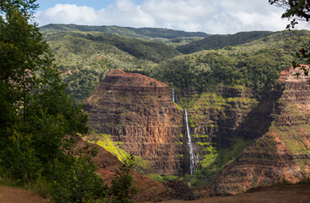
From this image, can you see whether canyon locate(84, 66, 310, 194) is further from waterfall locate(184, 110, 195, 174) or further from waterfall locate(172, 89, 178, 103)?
waterfall locate(172, 89, 178, 103)

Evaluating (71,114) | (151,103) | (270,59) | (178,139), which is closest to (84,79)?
(151,103)

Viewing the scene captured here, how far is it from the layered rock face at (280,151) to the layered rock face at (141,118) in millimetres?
35021

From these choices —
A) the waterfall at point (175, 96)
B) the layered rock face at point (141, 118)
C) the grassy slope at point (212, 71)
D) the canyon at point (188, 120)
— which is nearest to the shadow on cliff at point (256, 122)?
the canyon at point (188, 120)

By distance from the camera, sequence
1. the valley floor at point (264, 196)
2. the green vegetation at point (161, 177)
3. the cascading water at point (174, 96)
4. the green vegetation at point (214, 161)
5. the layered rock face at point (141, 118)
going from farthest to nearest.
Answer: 1. the cascading water at point (174, 96)
2. the layered rock face at point (141, 118)
3. the green vegetation at point (161, 177)
4. the green vegetation at point (214, 161)
5. the valley floor at point (264, 196)

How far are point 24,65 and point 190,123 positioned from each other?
115941 mm

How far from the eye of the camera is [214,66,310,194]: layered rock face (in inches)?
3440

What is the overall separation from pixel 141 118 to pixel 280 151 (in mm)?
59545

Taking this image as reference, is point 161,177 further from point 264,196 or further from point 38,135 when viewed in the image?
point 38,135

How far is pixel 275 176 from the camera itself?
86688 millimetres

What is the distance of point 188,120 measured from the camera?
433 ft

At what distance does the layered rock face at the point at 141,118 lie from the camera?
125m

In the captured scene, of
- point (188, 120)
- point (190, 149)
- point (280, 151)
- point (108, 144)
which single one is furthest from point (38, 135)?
point (188, 120)

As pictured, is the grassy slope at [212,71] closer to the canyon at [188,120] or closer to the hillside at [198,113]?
the hillside at [198,113]

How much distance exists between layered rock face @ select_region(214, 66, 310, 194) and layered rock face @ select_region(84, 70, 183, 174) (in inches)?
1379
